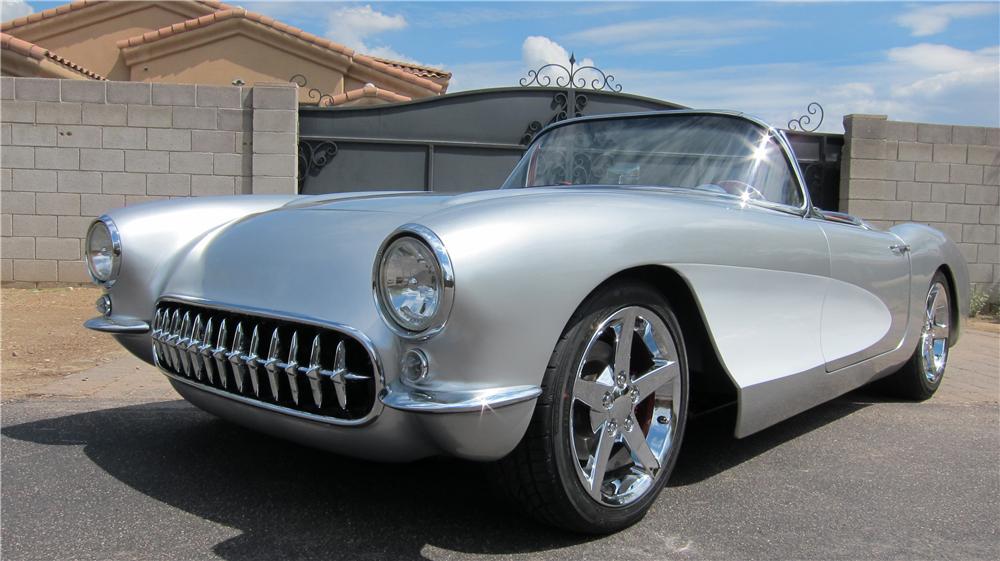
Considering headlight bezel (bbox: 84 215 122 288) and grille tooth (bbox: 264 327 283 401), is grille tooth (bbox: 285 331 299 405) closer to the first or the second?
grille tooth (bbox: 264 327 283 401)

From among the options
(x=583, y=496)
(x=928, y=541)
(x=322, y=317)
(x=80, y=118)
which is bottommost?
(x=928, y=541)

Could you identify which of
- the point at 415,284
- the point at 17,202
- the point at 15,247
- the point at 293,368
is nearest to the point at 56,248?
the point at 15,247

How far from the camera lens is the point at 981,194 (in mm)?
8961

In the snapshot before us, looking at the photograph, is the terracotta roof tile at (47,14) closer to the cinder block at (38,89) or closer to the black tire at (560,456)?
the cinder block at (38,89)

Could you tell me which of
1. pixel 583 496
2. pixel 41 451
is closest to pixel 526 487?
pixel 583 496

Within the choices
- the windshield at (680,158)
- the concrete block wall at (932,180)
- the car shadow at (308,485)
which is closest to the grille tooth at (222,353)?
the car shadow at (308,485)

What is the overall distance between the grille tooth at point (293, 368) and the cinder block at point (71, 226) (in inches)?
260

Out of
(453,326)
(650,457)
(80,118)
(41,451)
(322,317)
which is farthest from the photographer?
(80,118)

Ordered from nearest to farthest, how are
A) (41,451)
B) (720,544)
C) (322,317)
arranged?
(322,317) < (720,544) < (41,451)

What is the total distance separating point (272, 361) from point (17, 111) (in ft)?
23.1

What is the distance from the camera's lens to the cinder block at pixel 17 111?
759cm

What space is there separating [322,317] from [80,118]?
22.5 feet

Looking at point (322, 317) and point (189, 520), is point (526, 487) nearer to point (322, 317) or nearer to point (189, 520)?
point (322, 317)

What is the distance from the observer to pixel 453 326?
1.82m
